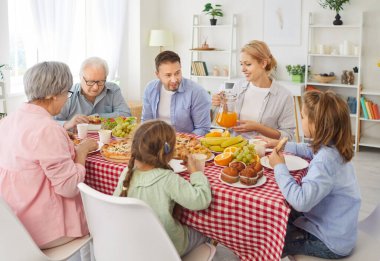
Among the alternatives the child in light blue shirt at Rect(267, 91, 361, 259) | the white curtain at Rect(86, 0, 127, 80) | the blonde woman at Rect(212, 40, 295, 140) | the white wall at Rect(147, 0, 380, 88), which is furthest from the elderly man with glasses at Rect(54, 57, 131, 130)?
the white wall at Rect(147, 0, 380, 88)

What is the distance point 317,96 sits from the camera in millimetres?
1651

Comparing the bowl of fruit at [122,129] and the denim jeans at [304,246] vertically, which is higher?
the bowl of fruit at [122,129]

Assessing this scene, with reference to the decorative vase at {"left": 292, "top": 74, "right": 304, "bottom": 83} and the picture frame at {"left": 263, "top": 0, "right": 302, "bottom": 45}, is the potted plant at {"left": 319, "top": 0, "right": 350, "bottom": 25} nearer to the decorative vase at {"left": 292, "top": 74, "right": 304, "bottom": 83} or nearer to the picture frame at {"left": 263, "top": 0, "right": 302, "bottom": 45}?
the picture frame at {"left": 263, "top": 0, "right": 302, "bottom": 45}

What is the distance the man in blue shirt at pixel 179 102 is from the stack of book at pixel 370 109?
2863 mm

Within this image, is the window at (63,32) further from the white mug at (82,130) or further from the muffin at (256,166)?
the muffin at (256,166)

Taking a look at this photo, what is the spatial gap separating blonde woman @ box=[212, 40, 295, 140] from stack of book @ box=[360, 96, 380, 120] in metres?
2.80

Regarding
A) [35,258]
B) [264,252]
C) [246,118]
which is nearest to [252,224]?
[264,252]

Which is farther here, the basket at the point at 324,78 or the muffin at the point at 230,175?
the basket at the point at 324,78

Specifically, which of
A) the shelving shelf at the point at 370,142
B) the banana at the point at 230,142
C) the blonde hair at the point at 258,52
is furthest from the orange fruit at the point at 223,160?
the shelving shelf at the point at 370,142

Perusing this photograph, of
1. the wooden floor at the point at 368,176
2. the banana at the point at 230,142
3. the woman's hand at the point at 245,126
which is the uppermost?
the woman's hand at the point at 245,126

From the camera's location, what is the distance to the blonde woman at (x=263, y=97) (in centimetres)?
264

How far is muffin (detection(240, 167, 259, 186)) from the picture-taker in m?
1.63

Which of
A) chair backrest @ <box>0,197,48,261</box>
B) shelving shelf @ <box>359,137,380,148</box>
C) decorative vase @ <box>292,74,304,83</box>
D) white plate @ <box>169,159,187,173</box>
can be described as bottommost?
shelving shelf @ <box>359,137,380,148</box>

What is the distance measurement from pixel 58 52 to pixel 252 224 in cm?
402
